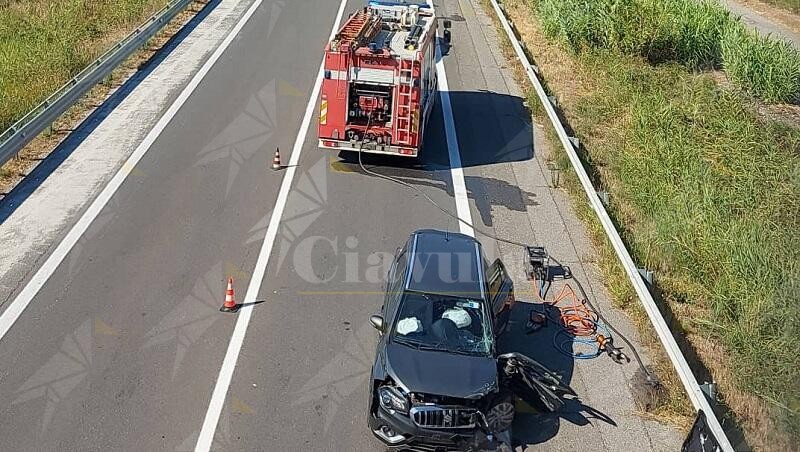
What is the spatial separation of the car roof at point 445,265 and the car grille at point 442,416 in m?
1.65

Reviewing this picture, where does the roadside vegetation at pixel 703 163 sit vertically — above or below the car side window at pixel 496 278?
below

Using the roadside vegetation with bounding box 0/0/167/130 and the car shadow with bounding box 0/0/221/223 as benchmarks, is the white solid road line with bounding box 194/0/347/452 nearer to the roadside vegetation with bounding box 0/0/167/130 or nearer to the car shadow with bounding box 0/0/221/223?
the car shadow with bounding box 0/0/221/223

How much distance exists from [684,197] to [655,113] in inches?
181

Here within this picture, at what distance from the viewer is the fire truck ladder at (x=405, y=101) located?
651 inches

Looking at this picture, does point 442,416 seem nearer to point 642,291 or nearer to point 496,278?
point 496,278

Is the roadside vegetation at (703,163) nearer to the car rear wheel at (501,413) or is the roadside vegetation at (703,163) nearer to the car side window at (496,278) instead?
the car side window at (496,278)

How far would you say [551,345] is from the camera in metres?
12.2

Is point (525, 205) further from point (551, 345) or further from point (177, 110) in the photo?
point (177, 110)

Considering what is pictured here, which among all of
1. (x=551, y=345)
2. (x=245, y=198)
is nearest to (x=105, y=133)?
(x=245, y=198)

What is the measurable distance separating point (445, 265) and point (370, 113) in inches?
254

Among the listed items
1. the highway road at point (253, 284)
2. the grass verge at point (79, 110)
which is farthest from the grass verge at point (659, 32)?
the grass verge at point (79, 110)

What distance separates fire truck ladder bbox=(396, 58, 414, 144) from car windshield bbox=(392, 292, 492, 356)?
6689 mm

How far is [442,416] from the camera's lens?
9.58m

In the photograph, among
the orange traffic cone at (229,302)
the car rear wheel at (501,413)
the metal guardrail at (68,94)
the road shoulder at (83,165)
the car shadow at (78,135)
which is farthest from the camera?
the metal guardrail at (68,94)
